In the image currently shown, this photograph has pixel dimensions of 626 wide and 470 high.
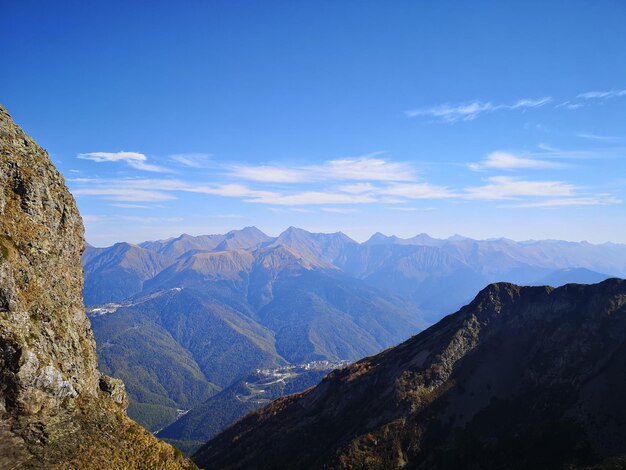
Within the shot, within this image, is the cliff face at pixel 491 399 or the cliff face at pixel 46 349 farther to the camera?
the cliff face at pixel 491 399

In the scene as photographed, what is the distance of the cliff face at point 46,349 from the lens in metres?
41.6

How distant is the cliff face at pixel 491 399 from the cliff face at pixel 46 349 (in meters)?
58.0

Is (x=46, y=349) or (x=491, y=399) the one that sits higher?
(x=46, y=349)

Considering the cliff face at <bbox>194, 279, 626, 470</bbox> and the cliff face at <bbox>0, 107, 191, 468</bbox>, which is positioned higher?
the cliff face at <bbox>0, 107, 191, 468</bbox>

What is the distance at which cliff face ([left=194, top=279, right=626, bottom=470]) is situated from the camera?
7869 centimetres

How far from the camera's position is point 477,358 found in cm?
10888

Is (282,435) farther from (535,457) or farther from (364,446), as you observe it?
(535,457)

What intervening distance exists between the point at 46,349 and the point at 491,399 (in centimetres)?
9107

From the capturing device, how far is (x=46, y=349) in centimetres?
4647

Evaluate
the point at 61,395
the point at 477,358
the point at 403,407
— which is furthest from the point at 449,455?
the point at 61,395

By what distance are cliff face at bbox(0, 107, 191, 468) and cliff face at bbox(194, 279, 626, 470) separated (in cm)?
5803

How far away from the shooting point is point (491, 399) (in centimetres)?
9681

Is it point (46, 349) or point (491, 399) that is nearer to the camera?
point (46, 349)

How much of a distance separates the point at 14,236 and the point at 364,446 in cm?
8091
